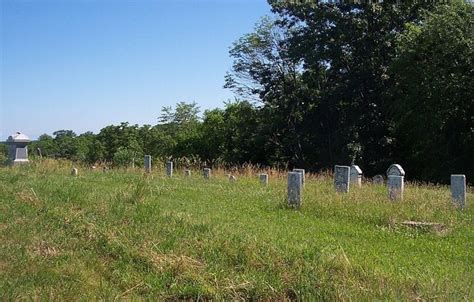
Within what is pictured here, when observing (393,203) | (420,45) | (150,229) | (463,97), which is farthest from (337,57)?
(150,229)

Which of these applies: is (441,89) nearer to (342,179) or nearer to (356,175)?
(356,175)

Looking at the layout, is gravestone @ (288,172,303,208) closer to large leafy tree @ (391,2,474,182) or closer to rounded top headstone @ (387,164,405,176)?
rounded top headstone @ (387,164,405,176)

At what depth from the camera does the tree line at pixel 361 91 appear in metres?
27.0

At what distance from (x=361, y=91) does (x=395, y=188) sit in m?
23.9

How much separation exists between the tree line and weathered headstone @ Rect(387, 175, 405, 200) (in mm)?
16132

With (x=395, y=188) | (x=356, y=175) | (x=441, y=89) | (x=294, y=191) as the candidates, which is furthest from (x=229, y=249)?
(x=441, y=89)

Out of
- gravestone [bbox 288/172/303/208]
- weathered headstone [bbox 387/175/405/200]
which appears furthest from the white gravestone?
gravestone [bbox 288/172/303/208]

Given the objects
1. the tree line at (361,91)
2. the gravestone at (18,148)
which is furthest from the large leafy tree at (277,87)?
the gravestone at (18,148)

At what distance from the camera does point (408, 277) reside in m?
5.68

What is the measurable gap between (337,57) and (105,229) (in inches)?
1153

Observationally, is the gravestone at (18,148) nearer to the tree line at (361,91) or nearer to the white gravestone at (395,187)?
the tree line at (361,91)

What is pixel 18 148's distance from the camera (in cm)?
2152

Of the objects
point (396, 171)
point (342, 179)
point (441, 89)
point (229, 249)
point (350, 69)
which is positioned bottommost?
point (229, 249)

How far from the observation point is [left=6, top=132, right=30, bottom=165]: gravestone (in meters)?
21.3
